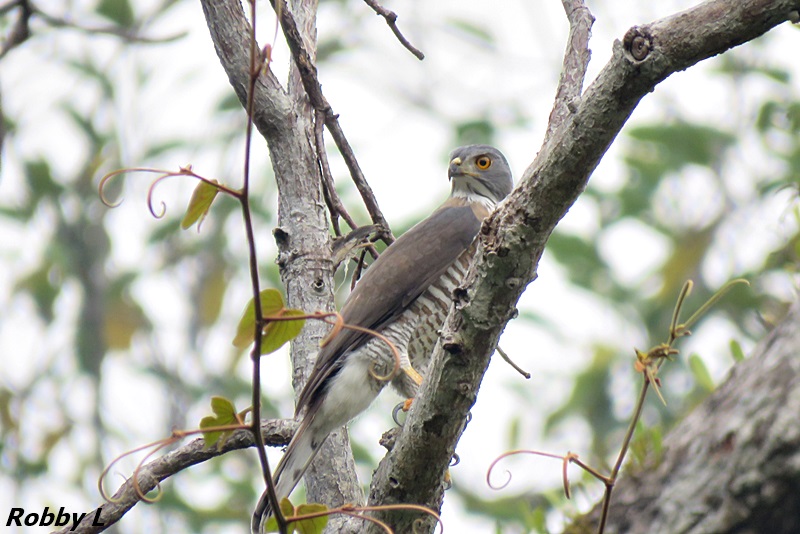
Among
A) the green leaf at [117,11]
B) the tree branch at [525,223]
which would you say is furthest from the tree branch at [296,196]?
the green leaf at [117,11]

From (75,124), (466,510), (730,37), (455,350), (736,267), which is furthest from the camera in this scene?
(75,124)

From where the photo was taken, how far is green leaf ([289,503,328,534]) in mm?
2072

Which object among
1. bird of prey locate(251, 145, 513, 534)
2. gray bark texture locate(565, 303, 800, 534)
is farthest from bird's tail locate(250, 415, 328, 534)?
gray bark texture locate(565, 303, 800, 534)

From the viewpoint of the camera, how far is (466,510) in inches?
271

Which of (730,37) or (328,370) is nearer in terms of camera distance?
(730,37)

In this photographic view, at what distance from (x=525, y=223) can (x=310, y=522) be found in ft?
2.69

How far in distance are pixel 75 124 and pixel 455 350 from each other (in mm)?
6882

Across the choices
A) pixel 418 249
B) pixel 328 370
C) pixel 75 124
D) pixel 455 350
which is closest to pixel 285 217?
pixel 328 370

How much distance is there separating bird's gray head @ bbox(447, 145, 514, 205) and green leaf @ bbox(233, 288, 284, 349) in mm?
3361

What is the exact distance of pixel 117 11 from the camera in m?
6.87

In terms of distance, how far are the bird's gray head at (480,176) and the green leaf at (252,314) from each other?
3.36 metres

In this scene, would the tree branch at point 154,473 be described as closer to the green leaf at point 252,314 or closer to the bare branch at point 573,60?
the green leaf at point 252,314

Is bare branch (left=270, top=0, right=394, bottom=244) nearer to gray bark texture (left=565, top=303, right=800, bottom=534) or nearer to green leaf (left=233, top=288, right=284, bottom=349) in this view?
gray bark texture (left=565, top=303, right=800, bottom=534)

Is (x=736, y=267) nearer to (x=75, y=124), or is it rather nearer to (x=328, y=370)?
(x=328, y=370)
